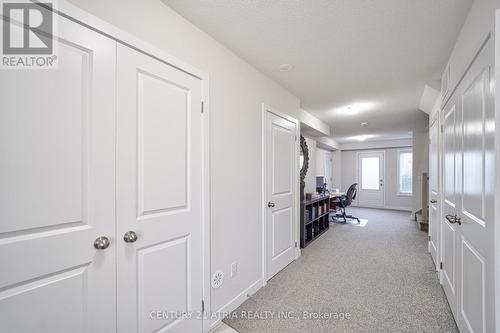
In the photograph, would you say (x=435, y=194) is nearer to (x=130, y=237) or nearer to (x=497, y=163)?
(x=497, y=163)

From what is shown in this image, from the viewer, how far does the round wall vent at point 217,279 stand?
1.86m

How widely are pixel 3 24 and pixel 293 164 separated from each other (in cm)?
286

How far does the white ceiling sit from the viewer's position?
1.52 m

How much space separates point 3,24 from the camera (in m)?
0.90

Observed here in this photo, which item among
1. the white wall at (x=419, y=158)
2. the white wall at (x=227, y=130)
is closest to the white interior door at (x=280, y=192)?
the white wall at (x=227, y=130)

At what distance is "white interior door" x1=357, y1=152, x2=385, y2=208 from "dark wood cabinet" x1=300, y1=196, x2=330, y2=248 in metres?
4.03

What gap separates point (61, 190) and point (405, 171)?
896 centimetres

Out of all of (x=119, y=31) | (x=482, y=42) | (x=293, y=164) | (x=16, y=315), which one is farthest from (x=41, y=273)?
(x=293, y=164)

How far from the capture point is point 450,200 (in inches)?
80.7

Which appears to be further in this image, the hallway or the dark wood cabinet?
the dark wood cabinet

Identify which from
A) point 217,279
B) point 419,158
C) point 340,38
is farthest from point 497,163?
point 419,158

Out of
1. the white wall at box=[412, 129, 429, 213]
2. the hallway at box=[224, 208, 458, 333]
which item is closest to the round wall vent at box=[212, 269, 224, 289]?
the hallway at box=[224, 208, 458, 333]

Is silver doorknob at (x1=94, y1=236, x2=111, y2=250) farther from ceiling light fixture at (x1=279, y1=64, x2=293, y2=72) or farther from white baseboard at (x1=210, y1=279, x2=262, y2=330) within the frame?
ceiling light fixture at (x1=279, y1=64, x2=293, y2=72)

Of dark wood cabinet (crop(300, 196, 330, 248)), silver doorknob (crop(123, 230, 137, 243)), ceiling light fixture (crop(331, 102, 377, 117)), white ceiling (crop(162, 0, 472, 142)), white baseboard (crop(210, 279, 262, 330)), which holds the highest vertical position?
white ceiling (crop(162, 0, 472, 142))
